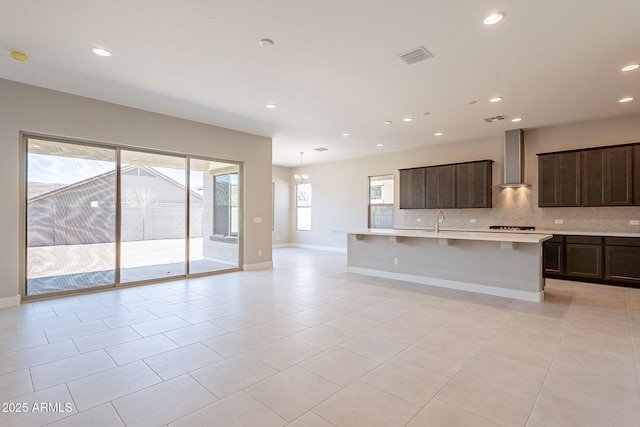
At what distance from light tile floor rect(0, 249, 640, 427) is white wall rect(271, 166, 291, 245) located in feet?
22.8

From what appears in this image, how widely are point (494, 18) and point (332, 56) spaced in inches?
64.3

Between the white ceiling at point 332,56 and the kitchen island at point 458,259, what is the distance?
2.22m

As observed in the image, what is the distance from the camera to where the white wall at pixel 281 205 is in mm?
11469

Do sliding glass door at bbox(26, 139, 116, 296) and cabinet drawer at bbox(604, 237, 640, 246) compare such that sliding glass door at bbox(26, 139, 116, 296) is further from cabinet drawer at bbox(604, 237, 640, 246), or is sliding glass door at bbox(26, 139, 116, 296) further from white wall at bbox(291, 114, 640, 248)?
cabinet drawer at bbox(604, 237, 640, 246)

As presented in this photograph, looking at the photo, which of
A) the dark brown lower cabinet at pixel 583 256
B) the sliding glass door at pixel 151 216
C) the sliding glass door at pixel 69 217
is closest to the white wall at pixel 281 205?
the sliding glass door at pixel 151 216

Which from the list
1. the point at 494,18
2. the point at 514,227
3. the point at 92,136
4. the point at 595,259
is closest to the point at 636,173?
the point at 595,259

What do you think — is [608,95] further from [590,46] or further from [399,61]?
[399,61]

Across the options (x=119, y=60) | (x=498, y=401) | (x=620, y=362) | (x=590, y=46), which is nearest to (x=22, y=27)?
(x=119, y=60)

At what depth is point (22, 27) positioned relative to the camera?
2979mm

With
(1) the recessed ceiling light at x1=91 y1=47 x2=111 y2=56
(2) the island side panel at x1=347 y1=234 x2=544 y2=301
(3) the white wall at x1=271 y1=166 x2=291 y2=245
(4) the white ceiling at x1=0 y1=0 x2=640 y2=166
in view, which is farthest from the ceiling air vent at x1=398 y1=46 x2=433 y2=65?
(3) the white wall at x1=271 y1=166 x2=291 y2=245

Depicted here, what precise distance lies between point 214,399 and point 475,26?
3904 mm

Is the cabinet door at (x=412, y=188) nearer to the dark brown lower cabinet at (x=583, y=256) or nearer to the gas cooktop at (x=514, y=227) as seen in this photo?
the gas cooktop at (x=514, y=227)

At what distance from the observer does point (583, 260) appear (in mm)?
5598

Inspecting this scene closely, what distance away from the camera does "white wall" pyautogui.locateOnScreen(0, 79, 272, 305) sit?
4.17 m
